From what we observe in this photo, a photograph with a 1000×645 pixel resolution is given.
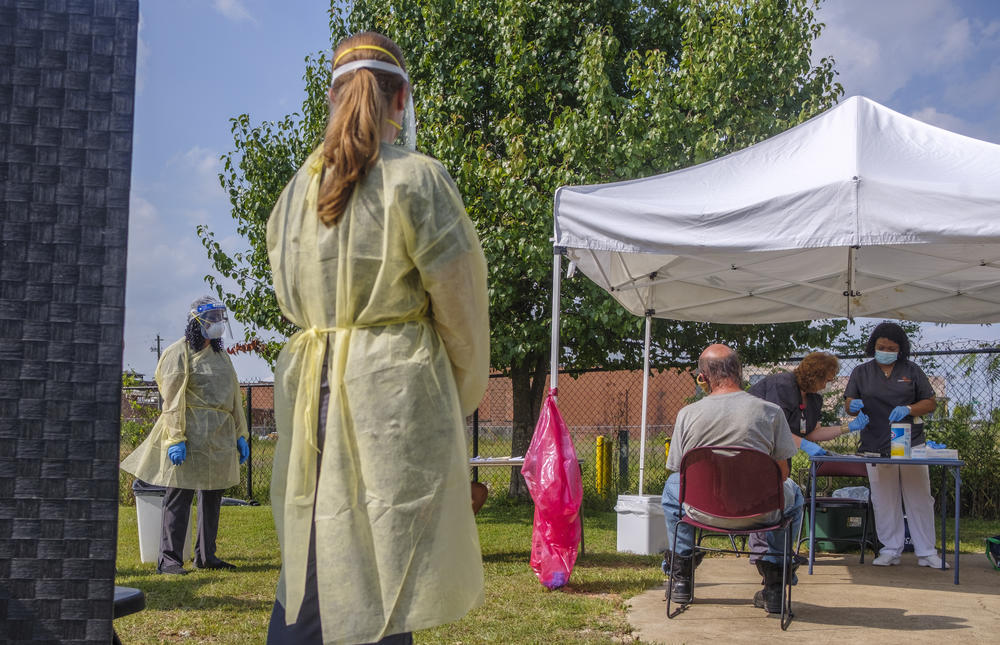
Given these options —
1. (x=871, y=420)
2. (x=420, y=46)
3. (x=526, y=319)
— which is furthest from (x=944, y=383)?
(x=420, y=46)

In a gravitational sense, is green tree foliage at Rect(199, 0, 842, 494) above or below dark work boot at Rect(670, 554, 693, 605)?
above

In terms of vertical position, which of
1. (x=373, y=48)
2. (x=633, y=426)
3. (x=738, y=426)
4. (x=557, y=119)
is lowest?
(x=633, y=426)

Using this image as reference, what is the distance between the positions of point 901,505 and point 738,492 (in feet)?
9.75

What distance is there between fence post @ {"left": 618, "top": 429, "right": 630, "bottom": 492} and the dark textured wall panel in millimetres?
10461

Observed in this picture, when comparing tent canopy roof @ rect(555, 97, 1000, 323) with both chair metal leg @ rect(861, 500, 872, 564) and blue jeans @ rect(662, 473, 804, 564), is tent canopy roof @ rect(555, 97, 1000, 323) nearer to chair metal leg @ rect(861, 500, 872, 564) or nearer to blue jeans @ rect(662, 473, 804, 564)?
blue jeans @ rect(662, 473, 804, 564)

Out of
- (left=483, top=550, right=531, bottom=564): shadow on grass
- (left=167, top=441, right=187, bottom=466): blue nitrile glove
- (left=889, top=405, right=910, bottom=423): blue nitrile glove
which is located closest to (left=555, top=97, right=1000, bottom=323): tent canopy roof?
(left=889, top=405, right=910, bottom=423): blue nitrile glove

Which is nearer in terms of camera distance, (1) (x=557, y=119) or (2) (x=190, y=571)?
(2) (x=190, y=571)

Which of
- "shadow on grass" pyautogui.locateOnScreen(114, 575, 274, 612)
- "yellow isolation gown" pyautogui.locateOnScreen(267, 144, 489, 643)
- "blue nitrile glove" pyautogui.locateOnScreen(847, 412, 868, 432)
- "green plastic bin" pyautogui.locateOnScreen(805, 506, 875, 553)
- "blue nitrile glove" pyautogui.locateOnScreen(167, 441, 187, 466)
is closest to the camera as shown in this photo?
"yellow isolation gown" pyautogui.locateOnScreen(267, 144, 489, 643)

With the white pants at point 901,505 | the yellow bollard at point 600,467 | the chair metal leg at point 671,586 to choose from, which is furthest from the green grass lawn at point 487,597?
the yellow bollard at point 600,467

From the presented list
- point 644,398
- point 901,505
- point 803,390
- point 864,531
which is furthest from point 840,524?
point 644,398

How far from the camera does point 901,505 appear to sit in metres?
7.05

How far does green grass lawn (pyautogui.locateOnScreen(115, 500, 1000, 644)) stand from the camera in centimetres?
447

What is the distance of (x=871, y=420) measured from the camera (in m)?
7.20

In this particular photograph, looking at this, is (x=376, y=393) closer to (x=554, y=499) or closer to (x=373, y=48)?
(x=373, y=48)
